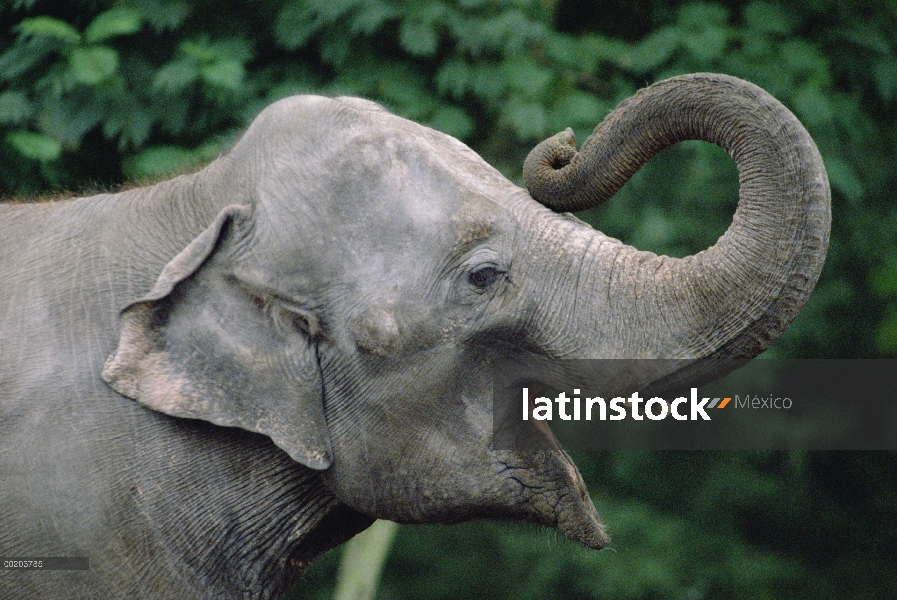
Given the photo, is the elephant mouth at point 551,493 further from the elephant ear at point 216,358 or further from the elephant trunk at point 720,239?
the elephant ear at point 216,358

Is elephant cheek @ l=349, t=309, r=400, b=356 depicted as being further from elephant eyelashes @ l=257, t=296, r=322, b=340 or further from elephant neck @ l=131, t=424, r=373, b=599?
elephant neck @ l=131, t=424, r=373, b=599

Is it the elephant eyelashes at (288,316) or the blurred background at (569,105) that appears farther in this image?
the blurred background at (569,105)

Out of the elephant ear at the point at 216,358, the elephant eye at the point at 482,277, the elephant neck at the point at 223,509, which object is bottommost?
the elephant neck at the point at 223,509

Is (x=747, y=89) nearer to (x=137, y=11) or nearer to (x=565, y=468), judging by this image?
(x=565, y=468)

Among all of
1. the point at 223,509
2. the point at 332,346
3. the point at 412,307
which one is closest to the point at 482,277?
the point at 412,307

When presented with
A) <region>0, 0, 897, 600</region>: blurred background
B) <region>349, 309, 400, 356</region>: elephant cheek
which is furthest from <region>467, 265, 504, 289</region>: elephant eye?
<region>0, 0, 897, 600</region>: blurred background

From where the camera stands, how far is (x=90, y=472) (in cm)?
227

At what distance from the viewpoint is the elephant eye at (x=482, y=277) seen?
2.28 metres

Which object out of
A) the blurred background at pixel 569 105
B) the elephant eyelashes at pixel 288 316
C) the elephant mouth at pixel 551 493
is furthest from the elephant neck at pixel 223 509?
the blurred background at pixel 569 105

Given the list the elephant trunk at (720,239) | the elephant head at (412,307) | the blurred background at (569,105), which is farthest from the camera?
the blurred background at (569,105)

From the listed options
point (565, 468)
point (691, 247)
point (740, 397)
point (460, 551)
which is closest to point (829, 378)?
point (740, 397)

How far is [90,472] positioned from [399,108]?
280 centimetres

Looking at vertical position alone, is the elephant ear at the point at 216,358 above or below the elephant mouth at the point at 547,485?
above

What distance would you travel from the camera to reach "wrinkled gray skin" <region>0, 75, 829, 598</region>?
225 centimetres
